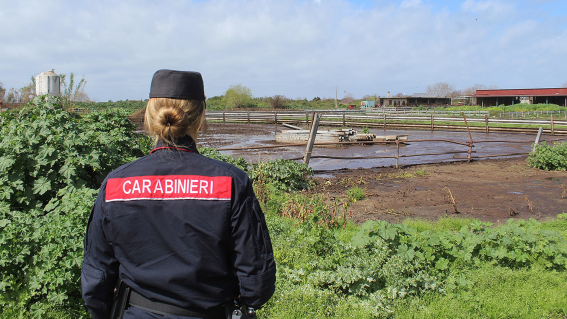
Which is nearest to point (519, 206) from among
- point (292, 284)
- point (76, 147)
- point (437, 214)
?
point (437, 214)

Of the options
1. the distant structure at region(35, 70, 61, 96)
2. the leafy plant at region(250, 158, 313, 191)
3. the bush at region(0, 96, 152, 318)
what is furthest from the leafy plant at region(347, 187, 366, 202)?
the distant structure at region(35, 70, 61, 96)

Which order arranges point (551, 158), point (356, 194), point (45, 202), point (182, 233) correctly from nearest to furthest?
point (182, 233) → point (45, 202) → point (356, 194) → point (551, 158)

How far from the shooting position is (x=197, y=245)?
1.51m

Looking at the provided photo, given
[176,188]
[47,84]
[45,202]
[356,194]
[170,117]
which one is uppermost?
[47,84]

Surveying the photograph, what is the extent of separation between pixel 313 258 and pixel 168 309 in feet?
9.03

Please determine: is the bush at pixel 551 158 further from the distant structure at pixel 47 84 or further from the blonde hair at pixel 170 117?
the blonde hair at pixel 170 117

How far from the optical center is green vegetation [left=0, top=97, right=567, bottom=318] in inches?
120

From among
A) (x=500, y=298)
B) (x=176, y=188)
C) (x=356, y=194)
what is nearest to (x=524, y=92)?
(x=356, y=194)

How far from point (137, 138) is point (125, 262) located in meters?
5.00

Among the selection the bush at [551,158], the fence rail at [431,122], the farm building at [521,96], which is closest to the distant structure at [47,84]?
the bush at [551,158]

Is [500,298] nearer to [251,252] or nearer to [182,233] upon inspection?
[251,252]

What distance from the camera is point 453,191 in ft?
29.8

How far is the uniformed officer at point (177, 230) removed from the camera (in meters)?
1.50

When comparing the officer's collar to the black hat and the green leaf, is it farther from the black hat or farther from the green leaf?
the green leaf
